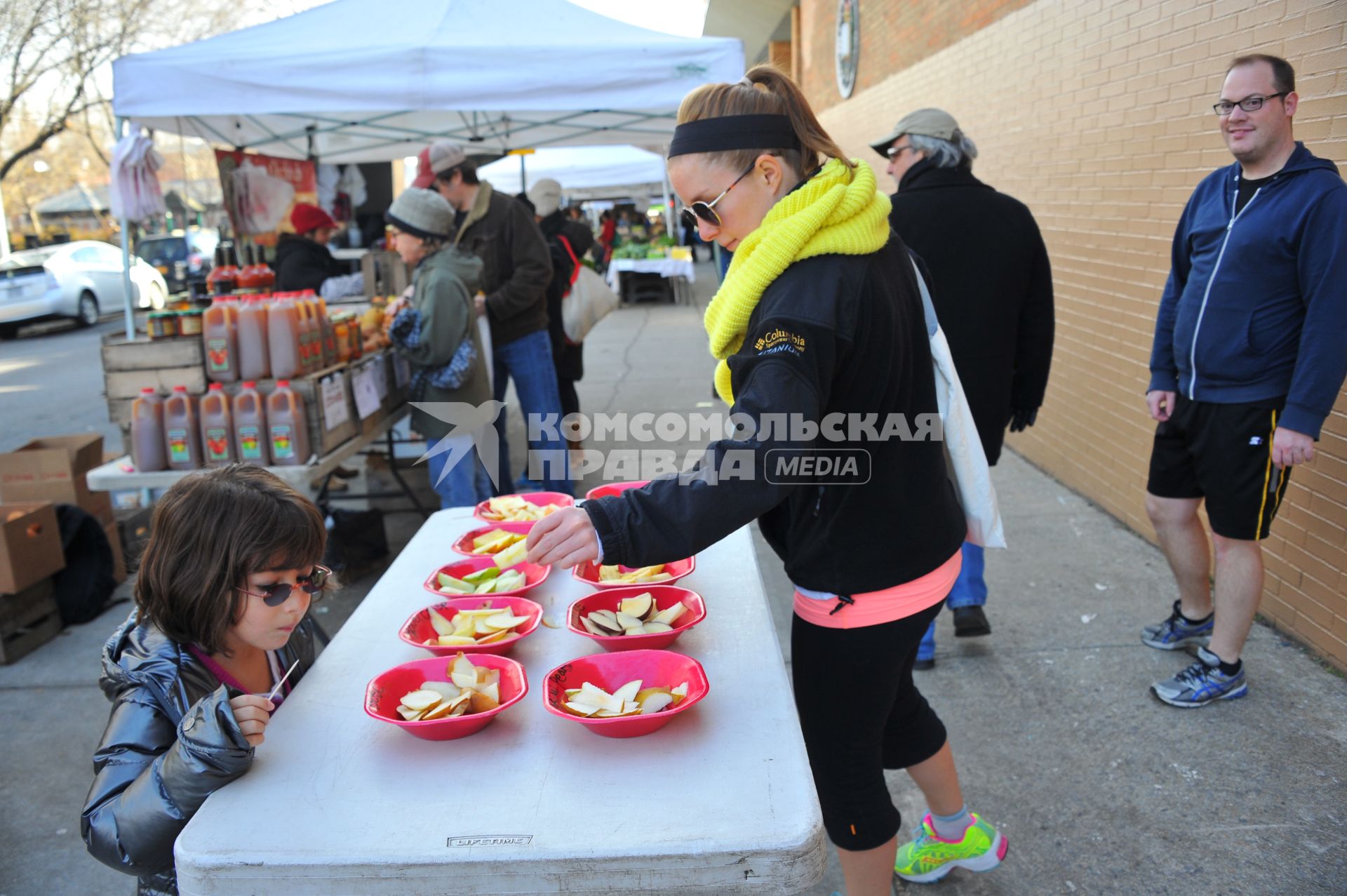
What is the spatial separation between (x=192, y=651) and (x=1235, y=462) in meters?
3.03

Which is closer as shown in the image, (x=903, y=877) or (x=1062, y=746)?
(x=903, y=877)

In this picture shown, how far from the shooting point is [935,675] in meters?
3.55

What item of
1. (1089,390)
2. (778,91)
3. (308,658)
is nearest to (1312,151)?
(1089,390)

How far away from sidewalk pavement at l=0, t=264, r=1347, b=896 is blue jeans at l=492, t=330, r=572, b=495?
1.36 m

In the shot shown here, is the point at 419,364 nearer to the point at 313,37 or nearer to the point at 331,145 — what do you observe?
the point at 313,37

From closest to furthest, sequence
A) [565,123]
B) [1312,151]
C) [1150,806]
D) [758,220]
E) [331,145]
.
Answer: [758,220], [1150,806], [1312,151], [565,123], [331,145]

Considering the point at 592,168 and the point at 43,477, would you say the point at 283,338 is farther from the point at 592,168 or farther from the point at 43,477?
the point at 592,168

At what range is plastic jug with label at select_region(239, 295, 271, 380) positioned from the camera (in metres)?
4.18

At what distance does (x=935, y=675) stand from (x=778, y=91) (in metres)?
2.51

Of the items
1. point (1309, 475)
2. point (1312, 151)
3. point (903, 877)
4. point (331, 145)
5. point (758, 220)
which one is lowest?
point (903, 877)

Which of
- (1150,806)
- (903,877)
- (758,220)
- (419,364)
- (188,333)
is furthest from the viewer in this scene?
(419,364)

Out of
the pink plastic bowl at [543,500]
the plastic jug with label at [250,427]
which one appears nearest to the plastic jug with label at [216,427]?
the plastic jug with label at [250,427]

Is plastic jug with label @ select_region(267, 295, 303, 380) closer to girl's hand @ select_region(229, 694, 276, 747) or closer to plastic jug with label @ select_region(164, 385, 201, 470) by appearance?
plastic jug with label @ select_region(164, 385, 201, 470)

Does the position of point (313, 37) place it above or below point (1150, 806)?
above
